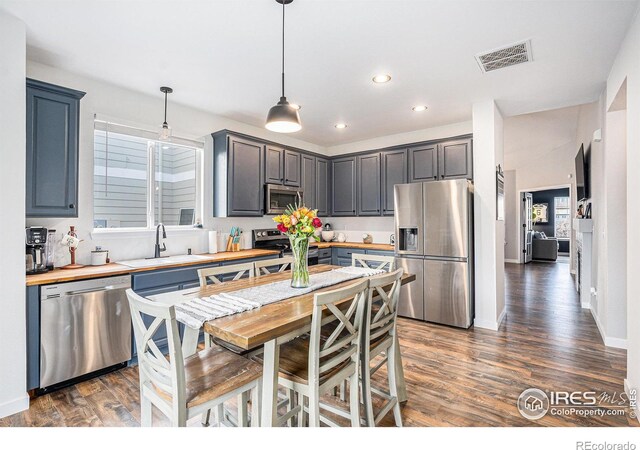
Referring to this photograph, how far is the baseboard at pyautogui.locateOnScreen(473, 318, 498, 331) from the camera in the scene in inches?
147

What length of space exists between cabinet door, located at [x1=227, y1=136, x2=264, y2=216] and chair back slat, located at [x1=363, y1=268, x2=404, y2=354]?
2466 mm

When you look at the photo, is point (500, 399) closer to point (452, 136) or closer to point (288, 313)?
point (288, 313)

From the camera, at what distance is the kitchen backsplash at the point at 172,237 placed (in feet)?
9.76

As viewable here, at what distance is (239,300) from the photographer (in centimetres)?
189

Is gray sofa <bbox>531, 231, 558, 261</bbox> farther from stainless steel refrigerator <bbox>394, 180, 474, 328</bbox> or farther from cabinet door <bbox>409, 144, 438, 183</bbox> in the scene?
stainless steel refrigerator <bbox>394, 180, 474, 328</bbox>

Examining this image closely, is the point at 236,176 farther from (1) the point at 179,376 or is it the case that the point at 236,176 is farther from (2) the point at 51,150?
(1) the point at 179,376

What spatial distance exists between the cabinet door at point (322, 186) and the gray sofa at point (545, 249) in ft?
25.0

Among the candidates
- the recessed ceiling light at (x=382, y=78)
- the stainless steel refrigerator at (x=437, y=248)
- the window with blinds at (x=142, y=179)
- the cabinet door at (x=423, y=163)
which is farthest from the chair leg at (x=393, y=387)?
the cabinet door at (x=423, y=163)

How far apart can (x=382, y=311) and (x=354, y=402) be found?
52 cm

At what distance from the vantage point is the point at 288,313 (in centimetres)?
168

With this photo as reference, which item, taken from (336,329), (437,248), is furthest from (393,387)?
(437,248)

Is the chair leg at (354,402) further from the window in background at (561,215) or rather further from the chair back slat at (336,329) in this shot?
the window in background at (561,215)
